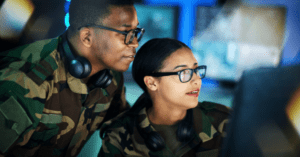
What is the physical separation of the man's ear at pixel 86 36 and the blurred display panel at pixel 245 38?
0.42m

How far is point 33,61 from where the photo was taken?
763 mm

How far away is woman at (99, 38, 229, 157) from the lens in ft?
2.18

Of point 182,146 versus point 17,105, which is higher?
point 17,105

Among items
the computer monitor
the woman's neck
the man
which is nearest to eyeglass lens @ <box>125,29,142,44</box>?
the man

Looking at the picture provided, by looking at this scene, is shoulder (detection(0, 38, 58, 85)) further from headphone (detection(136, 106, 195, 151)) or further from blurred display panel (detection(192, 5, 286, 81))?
blurred display panel (detection(192, 5, 286, 81))

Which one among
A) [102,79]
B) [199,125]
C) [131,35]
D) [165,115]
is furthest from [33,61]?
[199,125]

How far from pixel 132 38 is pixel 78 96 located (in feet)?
1.09

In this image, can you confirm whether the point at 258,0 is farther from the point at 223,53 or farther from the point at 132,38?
the point at 132,38

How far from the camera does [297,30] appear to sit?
555 mm

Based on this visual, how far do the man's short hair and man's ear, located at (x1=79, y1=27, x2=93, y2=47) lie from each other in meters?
0.02

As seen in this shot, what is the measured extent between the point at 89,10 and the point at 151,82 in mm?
314

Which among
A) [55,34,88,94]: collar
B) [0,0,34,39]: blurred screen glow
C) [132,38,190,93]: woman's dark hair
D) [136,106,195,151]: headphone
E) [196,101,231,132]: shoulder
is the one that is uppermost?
[0,0,34,39]: blurred screen glow

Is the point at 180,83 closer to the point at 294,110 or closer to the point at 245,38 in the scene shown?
the point at 245,38

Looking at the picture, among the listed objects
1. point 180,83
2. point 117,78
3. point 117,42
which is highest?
point 117,42
